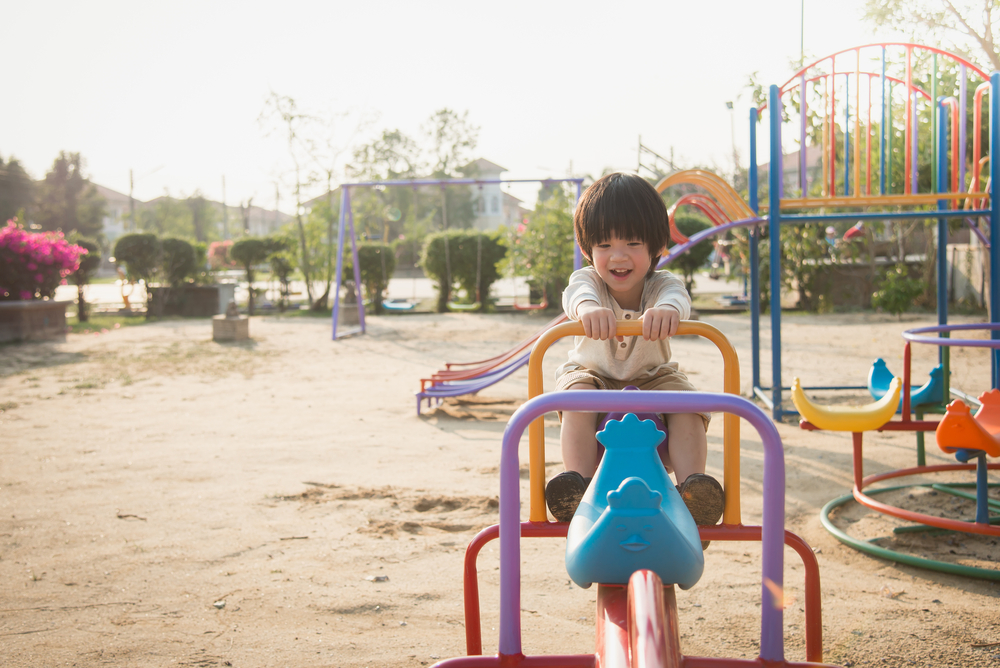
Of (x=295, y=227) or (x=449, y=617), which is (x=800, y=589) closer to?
(x=449, y=617)

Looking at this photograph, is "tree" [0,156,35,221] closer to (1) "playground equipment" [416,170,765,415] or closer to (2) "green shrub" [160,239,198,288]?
(2) "green shrub" [160,239,198,288]

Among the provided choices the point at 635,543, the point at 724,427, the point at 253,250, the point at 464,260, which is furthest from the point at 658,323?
the point at 253,250

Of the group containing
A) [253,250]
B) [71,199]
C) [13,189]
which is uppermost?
[71,199]

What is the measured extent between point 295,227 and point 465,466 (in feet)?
42.5

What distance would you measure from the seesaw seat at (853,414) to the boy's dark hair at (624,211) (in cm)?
157

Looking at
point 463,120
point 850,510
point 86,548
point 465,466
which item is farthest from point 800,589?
point 463,120

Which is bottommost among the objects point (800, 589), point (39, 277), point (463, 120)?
point (800, 589)

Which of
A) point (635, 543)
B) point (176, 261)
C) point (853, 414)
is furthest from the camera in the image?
point (176, 261)

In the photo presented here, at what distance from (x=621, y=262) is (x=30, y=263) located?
40.3ft

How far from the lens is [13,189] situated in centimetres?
4219

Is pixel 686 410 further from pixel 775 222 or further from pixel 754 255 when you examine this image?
pixel 754 255

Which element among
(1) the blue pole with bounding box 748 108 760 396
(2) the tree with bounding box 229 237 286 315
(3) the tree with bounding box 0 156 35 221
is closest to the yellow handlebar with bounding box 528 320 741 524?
(1) the blue pole with bounding box 748 108 760 396

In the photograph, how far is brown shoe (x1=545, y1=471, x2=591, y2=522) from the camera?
1.65m

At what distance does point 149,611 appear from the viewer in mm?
2559
